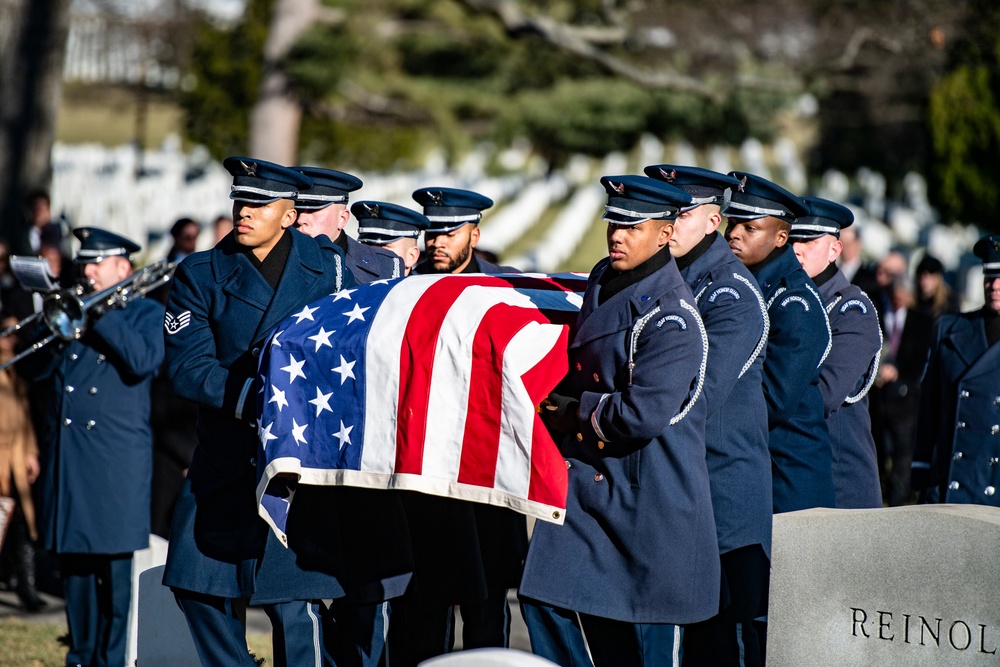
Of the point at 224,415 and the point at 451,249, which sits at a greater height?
the point at 451,249

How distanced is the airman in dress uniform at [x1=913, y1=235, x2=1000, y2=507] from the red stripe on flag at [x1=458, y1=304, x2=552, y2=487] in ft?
8.34

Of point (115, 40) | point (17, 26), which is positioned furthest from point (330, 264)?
point (115, 40)

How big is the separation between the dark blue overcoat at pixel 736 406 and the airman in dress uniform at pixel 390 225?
2.34 metres

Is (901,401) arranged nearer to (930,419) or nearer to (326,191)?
(930,419)

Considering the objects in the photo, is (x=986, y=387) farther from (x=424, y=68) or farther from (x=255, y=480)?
(x=424, y=68)

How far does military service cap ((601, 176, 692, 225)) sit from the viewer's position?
4180 millimetres

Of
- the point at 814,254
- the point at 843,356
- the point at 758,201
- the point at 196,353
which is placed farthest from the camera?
the point at 814,254

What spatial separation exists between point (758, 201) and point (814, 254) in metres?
0.79

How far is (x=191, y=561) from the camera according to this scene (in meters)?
4.49

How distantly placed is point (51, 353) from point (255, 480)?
7.04 ft

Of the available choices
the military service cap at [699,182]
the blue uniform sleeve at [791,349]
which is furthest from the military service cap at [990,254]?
the military service cap at [699,182]

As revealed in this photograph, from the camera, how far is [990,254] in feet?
19.9

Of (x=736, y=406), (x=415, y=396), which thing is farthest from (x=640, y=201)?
(x=415, y=396)

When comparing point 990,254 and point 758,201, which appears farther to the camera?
point 990,254
